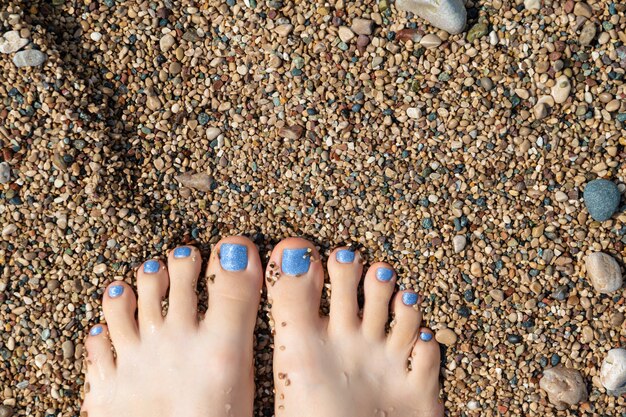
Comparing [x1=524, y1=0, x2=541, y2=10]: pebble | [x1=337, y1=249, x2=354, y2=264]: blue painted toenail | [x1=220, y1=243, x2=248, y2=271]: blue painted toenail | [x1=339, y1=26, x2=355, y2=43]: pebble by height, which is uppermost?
[x1=524, y1=0, x2=541, y2=10]: pebble

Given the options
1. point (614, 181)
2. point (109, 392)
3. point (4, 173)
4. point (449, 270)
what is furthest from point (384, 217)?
point (4, 173)

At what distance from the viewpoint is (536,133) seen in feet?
8.16

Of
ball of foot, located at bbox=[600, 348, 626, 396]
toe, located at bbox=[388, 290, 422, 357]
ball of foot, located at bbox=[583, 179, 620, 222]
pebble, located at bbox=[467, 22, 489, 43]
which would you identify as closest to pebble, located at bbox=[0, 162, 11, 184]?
toe, located at bbox=[388, 290, 422, 357]

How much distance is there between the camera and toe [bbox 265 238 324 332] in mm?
2566

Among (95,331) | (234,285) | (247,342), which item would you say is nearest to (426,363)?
(247,342)

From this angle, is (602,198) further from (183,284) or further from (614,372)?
(183,284)

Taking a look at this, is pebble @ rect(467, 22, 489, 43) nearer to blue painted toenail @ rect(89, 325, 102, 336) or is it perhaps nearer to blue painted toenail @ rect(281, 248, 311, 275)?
blue painted toenail @ rect(281, 248, 311, 275)

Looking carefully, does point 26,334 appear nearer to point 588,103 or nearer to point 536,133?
point 536,133

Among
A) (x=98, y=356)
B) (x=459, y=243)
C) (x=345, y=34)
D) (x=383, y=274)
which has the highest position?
(x=345, y=34)

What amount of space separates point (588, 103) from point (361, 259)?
3.59 ft

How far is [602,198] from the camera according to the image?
2.41 metres

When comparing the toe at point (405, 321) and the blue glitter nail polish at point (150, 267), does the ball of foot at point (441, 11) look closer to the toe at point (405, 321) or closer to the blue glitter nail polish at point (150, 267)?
the toe at point (405, 321)

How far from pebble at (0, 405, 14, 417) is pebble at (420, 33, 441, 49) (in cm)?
224

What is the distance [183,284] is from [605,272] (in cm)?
169
